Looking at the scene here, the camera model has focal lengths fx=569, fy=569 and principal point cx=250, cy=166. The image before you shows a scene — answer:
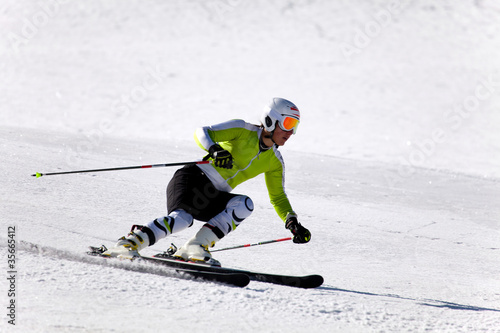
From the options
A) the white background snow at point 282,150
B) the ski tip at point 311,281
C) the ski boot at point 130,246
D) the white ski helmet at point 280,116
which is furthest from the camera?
the white ski helmet at point 280,116

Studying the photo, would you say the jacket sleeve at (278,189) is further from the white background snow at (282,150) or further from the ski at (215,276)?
the ski at (215,276)

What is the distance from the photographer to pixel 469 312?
13.4 feet

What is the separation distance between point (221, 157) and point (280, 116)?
679 millimetres

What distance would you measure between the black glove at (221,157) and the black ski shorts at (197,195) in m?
0.40

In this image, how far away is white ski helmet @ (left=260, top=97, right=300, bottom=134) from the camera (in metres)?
4.58

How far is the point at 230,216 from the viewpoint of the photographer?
14.8ft

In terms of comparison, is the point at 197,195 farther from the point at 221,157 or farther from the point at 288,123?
the point at 288,123

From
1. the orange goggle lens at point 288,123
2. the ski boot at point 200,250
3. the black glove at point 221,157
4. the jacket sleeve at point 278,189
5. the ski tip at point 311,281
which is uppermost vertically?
the orange goggle lens at point 288,123

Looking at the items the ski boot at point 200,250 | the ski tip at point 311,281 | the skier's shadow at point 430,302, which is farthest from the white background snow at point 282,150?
the ski boot at point 200,250

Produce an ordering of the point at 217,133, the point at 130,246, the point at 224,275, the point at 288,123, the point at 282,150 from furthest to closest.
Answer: the point at 282,150
the point at 288,123
the point at 217,133
the point at 130,246
the point at 224,275

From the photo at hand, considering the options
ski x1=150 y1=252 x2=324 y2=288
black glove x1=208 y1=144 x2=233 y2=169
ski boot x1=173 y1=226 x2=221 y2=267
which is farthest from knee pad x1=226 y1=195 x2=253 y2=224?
ski x1=150 y1=252 x2=324 y2=288

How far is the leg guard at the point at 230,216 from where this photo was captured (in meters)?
4.46

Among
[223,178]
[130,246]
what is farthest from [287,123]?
[130,246]

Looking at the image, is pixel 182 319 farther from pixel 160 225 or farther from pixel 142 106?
pixel 142 106
